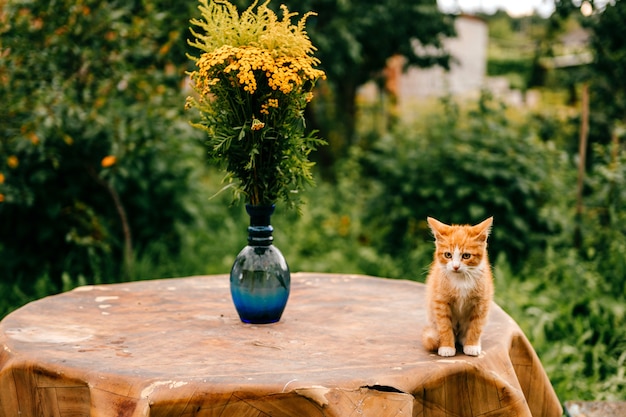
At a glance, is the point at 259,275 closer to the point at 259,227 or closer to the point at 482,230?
the point at 259,227

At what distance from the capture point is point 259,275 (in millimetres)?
2566

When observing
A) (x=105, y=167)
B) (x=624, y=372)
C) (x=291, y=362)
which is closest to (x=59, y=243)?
(x=105, y=167)

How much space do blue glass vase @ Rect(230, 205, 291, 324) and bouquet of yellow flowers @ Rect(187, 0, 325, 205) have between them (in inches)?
5.0

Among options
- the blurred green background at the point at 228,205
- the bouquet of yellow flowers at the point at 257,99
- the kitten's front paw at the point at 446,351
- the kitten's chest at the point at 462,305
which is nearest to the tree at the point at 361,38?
the blurred green background at the point at 228,205

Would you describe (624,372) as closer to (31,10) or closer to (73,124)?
(73,124)

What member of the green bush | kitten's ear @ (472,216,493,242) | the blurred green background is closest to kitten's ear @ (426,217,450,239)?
kitten's ear @ (472,216,493,242)

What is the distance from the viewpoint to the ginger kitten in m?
2.22

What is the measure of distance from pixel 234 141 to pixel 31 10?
10.3 ft

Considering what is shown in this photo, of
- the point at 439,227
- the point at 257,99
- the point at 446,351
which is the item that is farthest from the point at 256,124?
the point at 446,351

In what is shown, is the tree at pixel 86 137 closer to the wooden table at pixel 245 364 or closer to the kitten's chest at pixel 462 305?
the wooden table at pixel 245 364

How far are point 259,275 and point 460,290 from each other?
76 cm

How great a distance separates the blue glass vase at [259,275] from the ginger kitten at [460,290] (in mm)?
608

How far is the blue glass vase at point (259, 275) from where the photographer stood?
8.45 ft

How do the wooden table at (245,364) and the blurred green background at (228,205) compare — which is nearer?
the wooden table at (245,364)
